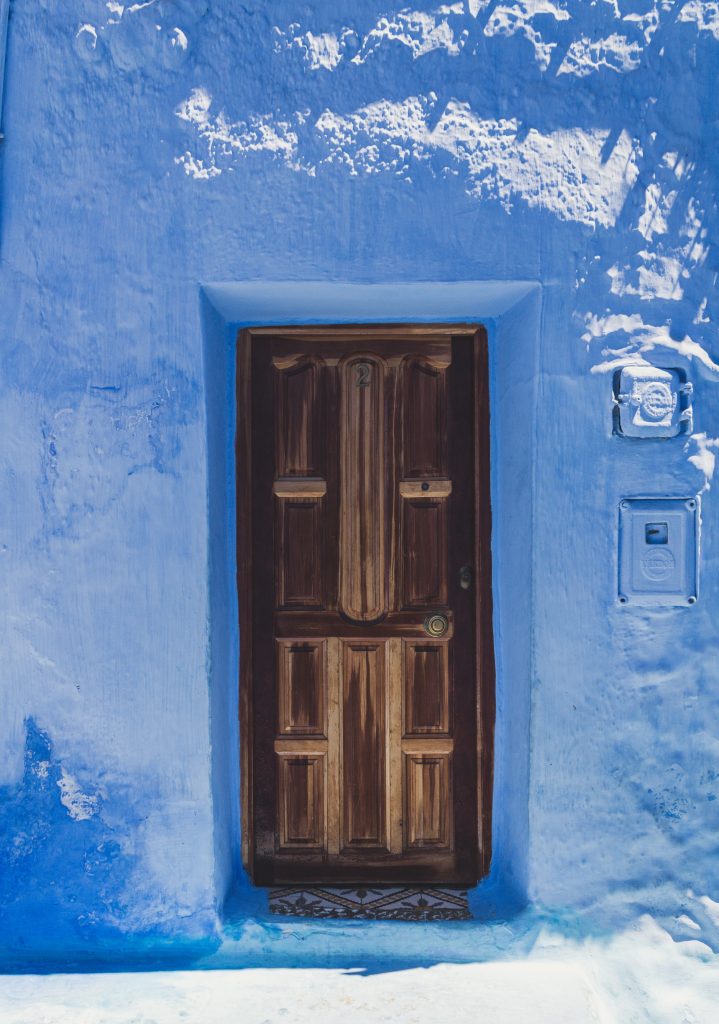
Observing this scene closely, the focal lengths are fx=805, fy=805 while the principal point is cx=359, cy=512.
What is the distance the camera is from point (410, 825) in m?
2.96

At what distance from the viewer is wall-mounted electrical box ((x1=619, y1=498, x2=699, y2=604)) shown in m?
2.65

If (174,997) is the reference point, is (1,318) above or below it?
above

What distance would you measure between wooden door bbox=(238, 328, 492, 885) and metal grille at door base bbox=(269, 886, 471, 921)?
7cm

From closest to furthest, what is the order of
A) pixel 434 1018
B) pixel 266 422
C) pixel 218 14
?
pixel 434 1018, pixel 218 14, pixel 266 422

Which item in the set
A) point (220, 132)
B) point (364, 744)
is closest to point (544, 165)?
point (220, 132)

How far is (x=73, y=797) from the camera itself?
2645 millimetres

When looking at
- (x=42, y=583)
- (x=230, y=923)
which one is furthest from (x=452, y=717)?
(x=42, y=583)

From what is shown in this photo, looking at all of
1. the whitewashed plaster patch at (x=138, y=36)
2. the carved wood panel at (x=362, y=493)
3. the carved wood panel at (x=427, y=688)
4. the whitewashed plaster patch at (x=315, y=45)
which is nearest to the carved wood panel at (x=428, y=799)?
the carved wood panel at (x=427, y=688)

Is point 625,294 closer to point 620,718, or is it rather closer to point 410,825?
point 620,718

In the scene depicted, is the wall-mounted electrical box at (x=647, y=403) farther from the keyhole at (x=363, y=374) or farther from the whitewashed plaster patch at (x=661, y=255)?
the keyhole at (x=363, y=374)

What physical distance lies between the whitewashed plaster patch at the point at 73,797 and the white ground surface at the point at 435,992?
48 centimetres

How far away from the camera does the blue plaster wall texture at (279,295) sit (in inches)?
102

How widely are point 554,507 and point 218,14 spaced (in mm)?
1922

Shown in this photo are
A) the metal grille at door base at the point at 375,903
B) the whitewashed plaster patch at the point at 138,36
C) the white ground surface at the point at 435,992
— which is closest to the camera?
the white ground surface at the point at 435,992
